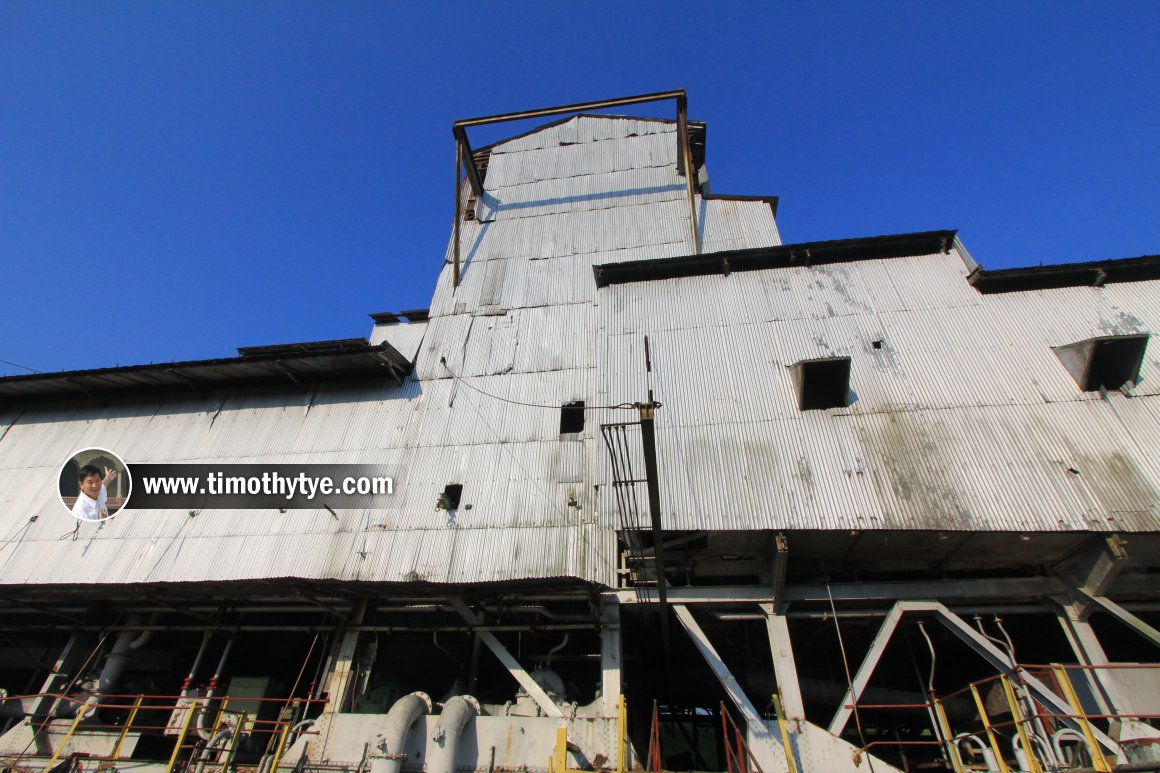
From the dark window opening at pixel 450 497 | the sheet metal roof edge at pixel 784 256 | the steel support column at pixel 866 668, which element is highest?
the sheet metal roof edge at pixel 784 256

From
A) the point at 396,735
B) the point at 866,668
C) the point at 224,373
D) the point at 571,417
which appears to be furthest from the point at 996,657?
the point at 224,373

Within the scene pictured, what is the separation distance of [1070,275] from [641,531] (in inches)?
530

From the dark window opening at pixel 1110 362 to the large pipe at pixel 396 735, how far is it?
51.8ft

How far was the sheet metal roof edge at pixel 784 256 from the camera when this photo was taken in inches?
647

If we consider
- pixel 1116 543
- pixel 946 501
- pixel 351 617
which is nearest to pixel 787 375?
pixel 946 501

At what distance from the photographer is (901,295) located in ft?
50.9

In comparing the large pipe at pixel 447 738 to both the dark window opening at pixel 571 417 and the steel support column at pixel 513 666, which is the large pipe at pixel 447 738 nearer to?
the steel support column at pixel 513 666

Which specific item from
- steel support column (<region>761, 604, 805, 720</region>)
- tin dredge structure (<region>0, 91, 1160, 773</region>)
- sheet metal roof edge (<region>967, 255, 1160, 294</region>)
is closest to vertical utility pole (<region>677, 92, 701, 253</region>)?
tin dredge structure (<region>0, 91, 1160, 773</region>)

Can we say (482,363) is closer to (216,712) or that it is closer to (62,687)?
(216,712)

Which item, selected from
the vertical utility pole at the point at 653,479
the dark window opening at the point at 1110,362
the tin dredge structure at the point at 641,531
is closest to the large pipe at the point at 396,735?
the tin dredge structure at the point at 641,531

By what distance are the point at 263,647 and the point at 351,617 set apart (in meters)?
4.82

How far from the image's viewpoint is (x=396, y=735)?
1012 centimetres

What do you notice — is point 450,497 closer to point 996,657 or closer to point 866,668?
point 866,668

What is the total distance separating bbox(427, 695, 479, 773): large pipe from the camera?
10133 mm
